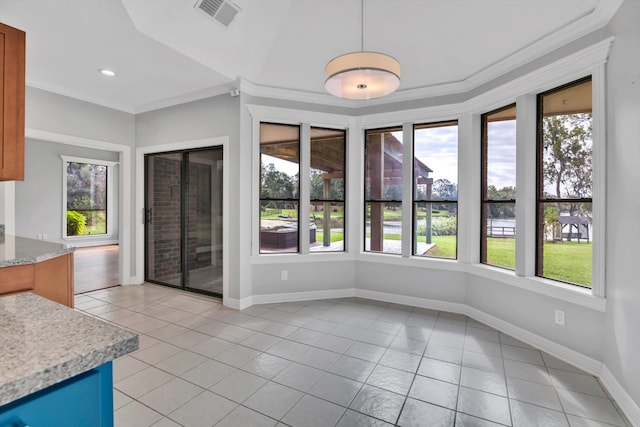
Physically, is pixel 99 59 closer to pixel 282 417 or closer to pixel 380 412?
pixel 282 417

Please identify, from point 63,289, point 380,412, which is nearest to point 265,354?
point 380,412

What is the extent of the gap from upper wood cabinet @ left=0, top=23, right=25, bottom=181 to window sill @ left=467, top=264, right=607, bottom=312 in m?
4.32

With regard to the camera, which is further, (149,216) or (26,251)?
(149,216)

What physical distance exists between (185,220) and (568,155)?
463 centimetres

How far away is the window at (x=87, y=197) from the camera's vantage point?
8.29m

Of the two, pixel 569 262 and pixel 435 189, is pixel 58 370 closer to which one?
pixel 569 262

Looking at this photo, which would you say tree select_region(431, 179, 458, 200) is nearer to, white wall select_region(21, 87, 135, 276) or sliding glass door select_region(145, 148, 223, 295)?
sliding glass door select_region(145, 148, 223, 295)

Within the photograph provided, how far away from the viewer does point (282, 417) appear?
6.49ft

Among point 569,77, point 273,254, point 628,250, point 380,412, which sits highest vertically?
point 569,77

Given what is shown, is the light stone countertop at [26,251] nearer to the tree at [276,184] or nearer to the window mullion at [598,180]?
the tree at [276,184]

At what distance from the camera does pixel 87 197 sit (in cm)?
887

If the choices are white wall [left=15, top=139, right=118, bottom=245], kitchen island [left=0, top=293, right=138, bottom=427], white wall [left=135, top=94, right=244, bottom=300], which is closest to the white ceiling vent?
white wall [left=135, top=94, right=244, bottom=300]

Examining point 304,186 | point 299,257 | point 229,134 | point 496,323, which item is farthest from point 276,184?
point 496,323

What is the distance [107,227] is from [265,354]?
8.98 meters
